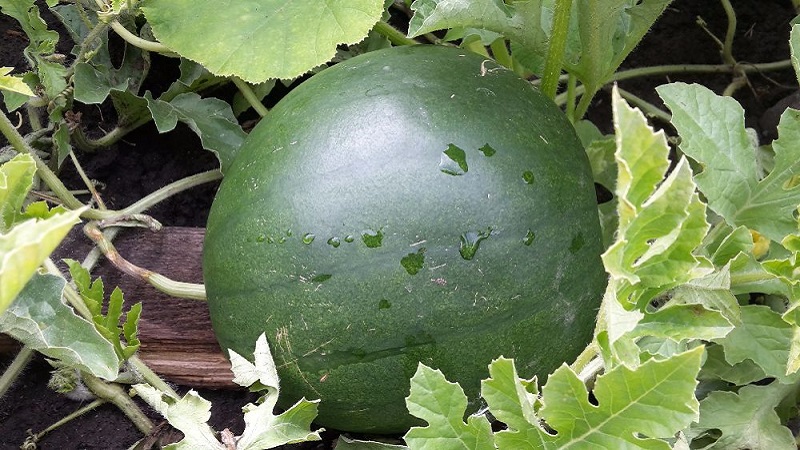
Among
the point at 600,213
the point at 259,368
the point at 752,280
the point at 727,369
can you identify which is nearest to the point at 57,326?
the point at 259,368

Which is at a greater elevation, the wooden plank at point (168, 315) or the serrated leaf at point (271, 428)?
the serrated leaf at point (271, 428)

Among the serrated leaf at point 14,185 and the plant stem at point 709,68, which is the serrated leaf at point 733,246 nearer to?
the plant stem at point 709,68

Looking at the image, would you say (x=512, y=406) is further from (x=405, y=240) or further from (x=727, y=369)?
(x=727, y=369)

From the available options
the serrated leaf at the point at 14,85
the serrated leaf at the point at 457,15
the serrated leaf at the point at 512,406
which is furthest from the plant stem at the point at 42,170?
the serrated leaf at the point at 512,406

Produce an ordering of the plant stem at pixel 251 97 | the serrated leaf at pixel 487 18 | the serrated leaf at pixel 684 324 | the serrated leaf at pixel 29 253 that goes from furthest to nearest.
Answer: the plant stem at pixel 251 97 → the serrated leaf at pixel 487 18 → the serrated leaf at pixel 684 324 → the serrated leaf at pixel 29 253

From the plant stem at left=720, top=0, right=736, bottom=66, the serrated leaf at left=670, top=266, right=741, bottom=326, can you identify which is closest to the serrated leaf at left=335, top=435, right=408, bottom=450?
the serrated leaf at left=670, top=266, right=741, bottom=326

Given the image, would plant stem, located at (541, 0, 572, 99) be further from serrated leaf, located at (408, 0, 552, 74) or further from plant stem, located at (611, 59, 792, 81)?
plant stem, located at (611, 59, 792, 81)

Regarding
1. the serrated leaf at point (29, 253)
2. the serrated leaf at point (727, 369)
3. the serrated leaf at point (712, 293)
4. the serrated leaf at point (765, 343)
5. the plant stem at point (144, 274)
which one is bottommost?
the serrated leaf at point (727, 369)
